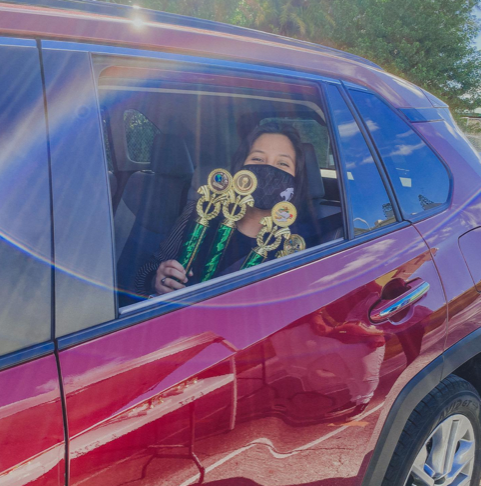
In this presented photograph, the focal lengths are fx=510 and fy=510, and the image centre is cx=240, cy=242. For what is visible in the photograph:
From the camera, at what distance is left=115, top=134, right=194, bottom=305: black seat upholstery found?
2053 millimetres

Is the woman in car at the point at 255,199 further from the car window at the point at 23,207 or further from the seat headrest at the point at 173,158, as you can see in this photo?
the car window at the point at 23,207

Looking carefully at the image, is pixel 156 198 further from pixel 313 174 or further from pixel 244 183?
pixel 313 174

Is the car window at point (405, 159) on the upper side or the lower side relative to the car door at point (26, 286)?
upper

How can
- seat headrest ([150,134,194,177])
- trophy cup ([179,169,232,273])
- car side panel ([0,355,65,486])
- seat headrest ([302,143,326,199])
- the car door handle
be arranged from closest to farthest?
1. car side panel ([0,355,65,486])
2. the car door handle
3. trophy cup ([179,169,232,273])
4. seat headrest ([302,143,326,199])
5. seat headrest ([150,134,194,177])

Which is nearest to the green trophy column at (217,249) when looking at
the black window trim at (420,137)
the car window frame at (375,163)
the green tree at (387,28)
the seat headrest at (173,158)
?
the car window frame at (375,163)

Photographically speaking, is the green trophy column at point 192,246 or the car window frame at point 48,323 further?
the green trophy column at point 192,246

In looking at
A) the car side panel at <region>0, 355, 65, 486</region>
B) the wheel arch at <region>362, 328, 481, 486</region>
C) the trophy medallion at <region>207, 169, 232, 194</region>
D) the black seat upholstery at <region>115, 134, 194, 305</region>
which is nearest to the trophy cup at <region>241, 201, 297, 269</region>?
the trophy medallion at <region>207, 169, 232, 194</region>

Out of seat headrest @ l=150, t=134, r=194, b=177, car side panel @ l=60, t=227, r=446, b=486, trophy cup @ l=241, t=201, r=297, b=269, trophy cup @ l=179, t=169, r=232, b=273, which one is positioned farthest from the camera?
seat headrest @ l=150, t=134, r=194, b=177

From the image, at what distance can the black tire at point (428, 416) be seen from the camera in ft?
5.43

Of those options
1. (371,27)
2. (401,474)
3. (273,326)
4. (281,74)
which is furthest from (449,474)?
(371,27)

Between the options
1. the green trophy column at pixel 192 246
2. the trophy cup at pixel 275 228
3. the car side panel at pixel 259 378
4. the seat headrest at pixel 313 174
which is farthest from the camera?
the seat headrest at pixel 313 174

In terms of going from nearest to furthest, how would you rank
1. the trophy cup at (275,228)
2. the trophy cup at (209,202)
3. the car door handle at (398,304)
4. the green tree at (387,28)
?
1. the car door handle at (398,304)
2. the trophy cup at (275,228)
3. the trophy cup at (209,202)
4. the green tree at (387,28)

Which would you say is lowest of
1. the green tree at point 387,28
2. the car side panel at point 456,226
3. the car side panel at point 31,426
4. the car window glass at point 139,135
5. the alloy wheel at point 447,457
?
the alloy wheel at point 447,457

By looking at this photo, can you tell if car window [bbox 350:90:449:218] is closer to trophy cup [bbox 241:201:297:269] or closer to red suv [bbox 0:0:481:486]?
red suv [bbox 0:0:481:486]
